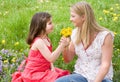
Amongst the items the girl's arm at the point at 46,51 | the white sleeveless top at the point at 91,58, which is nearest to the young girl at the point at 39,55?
the girl's arm at the point at 46,51

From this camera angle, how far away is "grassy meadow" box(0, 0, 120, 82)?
5.21m

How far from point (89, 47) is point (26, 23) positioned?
214 cm

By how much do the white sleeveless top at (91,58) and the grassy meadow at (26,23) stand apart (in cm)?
49

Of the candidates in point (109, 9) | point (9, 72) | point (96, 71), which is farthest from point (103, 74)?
point (109, 9)

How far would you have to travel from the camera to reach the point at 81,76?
4.48m

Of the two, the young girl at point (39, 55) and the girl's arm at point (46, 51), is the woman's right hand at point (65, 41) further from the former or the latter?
the young girl at point (39, 55)

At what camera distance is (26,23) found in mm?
6344

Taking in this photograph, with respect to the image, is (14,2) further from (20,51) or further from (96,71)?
(96,71)

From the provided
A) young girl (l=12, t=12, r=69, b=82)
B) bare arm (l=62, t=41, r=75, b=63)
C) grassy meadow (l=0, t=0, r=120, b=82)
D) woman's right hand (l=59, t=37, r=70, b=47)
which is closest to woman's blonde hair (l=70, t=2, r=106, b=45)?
woman's right hand (l=59, t=37, r=70, b=47)

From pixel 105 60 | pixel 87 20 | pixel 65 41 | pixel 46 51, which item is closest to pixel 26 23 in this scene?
pixel 46 51

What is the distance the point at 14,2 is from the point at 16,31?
1547 millimetres

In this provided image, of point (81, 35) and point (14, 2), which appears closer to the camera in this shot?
point (81, 35)

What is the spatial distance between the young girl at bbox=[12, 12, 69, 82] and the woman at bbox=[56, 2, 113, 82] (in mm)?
229

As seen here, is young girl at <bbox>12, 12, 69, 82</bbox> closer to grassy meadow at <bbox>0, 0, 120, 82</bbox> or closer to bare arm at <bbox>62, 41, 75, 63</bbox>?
bare arm at <bbox>62, 41, 75, 63</bbox>
